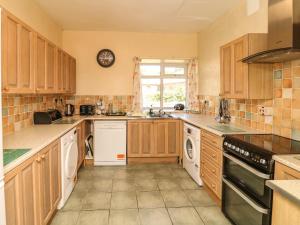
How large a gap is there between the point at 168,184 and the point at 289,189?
2.51 metres

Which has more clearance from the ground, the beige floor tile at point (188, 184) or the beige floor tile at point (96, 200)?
the beige floor tile at point (188, 184)

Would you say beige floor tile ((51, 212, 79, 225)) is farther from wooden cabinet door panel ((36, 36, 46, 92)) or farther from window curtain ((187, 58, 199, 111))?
window curtain ((187, 58, 199, 111))

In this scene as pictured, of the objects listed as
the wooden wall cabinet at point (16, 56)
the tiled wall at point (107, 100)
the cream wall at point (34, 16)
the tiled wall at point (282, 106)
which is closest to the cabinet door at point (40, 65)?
the wooden wall cabinet at point (16, 56)

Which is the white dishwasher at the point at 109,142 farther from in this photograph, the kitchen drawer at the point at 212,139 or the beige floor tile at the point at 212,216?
the beige floor tile at the point at 212,216

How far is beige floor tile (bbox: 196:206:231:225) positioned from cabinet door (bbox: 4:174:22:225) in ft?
5.68

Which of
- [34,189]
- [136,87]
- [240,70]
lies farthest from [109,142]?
[240,70]

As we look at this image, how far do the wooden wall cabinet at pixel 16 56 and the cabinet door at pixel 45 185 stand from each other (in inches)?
25.1

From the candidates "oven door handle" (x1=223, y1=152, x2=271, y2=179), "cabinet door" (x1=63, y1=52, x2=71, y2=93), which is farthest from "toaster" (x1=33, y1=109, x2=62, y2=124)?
"oven door handle" (x1=223, y1=152, x2=271, y2=179)

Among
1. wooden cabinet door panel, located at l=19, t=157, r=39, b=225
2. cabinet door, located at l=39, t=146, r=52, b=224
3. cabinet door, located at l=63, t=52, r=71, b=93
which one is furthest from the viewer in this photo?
cabinet door, located at l=63, t=52, r=71, b=93

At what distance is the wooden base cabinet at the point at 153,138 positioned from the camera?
176 inches

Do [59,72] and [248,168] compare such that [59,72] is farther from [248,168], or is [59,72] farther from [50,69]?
[248,168]

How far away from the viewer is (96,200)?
3.00m

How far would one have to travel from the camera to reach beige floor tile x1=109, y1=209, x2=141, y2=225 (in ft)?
8.22

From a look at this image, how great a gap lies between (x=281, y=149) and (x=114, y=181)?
2433mm
